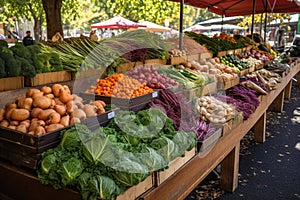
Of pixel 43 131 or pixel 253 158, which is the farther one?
pixel 253 158

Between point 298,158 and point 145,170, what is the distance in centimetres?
362

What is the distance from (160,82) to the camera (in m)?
3.17

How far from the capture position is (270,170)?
413cm

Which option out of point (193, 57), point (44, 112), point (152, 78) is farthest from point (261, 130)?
point (44, 112)

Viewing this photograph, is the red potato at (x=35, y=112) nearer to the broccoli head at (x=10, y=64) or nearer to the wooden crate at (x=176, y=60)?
the broccoli head at (x=10, y=64)

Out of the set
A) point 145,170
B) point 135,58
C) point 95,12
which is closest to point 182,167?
point 145,170

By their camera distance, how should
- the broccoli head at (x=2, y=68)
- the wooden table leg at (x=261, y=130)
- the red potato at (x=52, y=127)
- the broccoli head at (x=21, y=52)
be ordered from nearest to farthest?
the red potato at (x=52, y=127) → the broccoli head at (x=2, y=68) → the broccoli head at (x=21, y=52) → the wooden table leg at (x=261, y=130)

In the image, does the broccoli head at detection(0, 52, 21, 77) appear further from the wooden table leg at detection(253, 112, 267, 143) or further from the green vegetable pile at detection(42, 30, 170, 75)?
the wooden table leg at detection(253, 112, 267, 143)

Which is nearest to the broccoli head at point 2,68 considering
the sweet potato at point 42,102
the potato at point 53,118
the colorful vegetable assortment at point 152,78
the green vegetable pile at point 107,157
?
the sweet potato at point 42,102

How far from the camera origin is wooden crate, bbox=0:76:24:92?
224 centimetres

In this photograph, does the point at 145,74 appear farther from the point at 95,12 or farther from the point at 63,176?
the point at 95,12

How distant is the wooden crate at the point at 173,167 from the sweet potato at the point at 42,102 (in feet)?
2.98

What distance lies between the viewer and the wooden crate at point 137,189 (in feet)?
5.58

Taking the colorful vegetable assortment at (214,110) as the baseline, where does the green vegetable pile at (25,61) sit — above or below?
above
